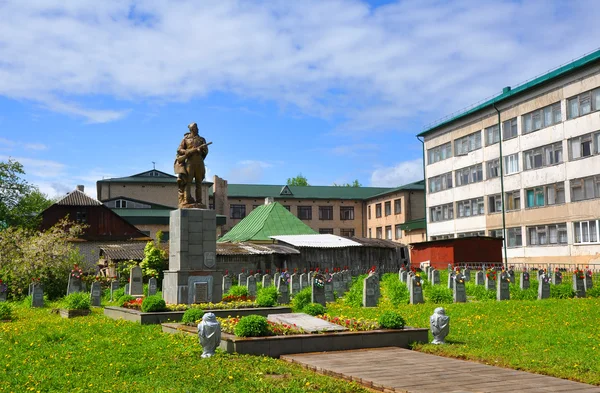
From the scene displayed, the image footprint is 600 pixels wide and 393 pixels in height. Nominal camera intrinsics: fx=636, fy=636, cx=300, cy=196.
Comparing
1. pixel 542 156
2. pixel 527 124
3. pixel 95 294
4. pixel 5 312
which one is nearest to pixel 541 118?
pixel 527 124

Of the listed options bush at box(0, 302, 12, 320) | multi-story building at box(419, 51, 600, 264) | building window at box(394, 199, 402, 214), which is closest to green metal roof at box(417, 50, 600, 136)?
multi-story building at box(419, 51, 600, 264)

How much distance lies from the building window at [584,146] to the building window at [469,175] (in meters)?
11.3

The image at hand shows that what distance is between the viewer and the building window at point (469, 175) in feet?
178

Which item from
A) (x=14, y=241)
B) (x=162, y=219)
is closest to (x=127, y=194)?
(x=162, y=219)

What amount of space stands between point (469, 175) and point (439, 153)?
544 centimetres

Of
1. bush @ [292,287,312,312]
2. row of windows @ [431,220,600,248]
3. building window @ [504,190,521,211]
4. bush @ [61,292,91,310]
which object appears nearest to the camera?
bush @ [61,292,91,310]

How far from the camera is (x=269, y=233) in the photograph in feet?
172

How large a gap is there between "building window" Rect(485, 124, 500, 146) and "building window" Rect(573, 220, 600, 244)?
1124 cm

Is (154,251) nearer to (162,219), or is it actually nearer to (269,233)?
(269,233)

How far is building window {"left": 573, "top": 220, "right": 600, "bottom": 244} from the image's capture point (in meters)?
41.0

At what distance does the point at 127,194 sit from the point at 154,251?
3379 cm

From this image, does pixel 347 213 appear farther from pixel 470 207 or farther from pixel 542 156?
pixel 542 156

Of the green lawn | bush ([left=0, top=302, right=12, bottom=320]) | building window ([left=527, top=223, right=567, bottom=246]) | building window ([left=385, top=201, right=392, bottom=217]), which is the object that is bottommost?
the green lawn

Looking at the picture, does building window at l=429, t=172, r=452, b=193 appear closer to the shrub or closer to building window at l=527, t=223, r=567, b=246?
building window at l=527, t=223, r=567, b=246
